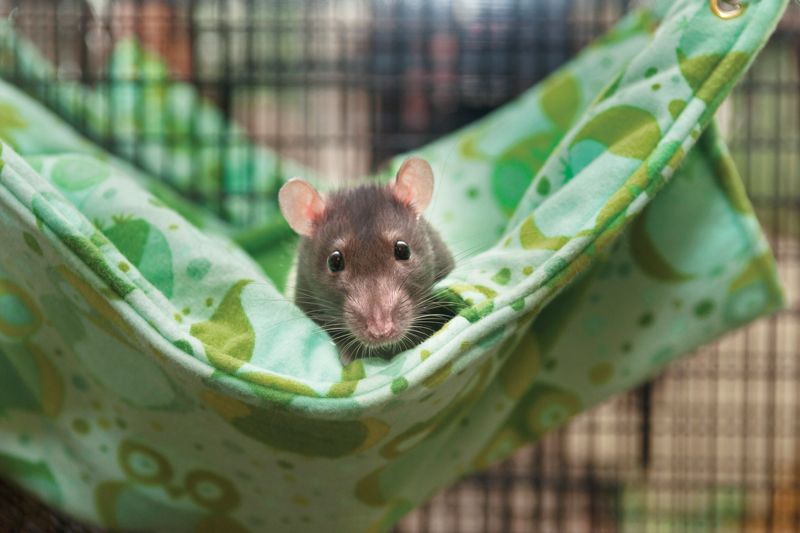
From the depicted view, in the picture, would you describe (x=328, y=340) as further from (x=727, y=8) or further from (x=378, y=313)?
(x=727, y=8)

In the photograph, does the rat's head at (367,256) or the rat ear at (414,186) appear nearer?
the rat's head at (367,256)

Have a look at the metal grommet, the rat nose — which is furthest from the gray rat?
the metal grommet

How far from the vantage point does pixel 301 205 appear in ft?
3.34

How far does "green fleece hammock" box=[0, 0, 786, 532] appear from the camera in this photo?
0.79 metres

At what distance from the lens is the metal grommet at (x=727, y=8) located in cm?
97

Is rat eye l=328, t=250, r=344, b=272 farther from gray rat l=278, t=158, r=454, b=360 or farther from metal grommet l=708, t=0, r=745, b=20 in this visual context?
metal grommet l=708, t=0, r=745, b=20

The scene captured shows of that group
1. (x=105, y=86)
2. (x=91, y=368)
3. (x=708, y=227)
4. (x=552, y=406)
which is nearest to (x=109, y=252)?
(x=91, y=368)

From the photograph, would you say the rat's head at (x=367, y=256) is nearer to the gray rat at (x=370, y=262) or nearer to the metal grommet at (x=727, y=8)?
the gray rat at (x=370, y=262)

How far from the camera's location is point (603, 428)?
2145 millimetres

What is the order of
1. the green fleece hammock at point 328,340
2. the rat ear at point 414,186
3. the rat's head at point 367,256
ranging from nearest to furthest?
the green fleece hammock at point 328,340
the rat's head at point 367,256
the rat ear at point 414,186

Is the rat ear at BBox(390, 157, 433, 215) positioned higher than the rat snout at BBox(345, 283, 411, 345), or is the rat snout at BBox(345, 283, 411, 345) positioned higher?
the rat ear at BBox(390, 157, 433, 215)

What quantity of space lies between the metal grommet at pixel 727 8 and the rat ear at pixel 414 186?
38cm

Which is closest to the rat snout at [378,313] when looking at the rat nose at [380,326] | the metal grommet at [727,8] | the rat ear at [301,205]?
the rat nose at [380,326]

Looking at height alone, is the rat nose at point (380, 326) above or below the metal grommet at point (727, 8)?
below
